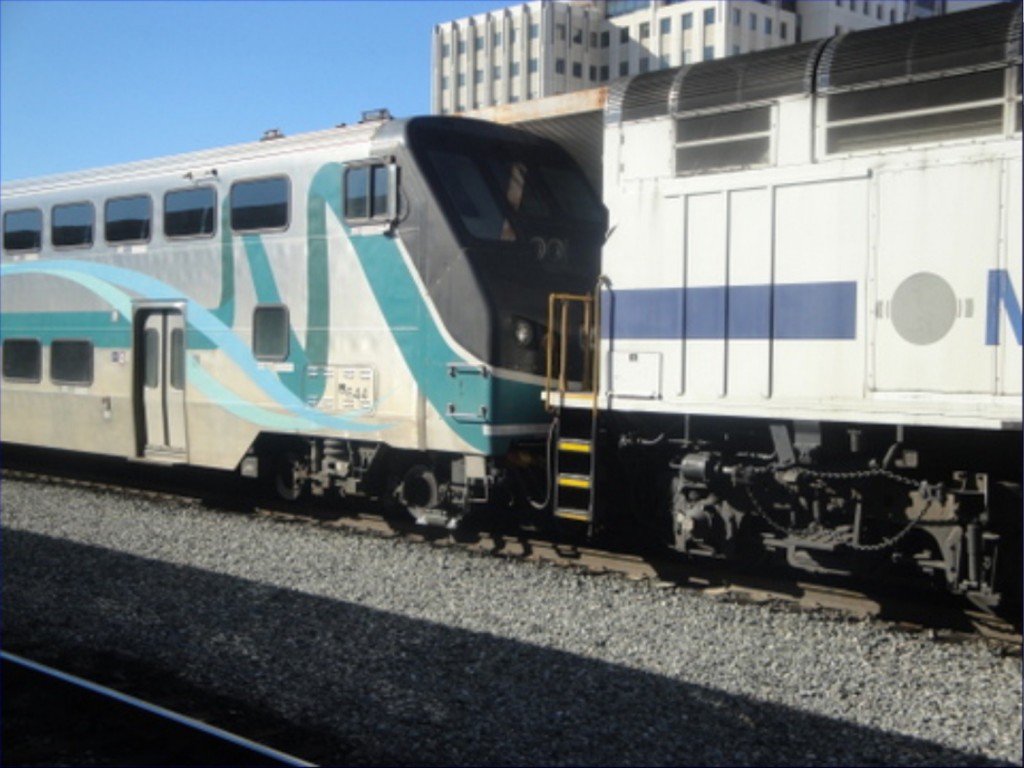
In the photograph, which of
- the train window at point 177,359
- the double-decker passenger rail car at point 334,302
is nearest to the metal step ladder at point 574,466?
the double-decker passenger rail car at point 334,302

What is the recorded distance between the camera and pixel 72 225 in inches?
573

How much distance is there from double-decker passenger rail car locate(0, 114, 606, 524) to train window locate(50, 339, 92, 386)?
0.04 metres

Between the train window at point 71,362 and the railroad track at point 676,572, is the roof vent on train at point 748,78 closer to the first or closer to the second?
the railroad track at point 676,572

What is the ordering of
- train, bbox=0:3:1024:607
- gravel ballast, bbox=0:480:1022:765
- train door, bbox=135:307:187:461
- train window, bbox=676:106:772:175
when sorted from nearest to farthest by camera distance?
gravel ballast, bbox=0:480:1022:765 → train, bbox=0:3:1024:607 → train window, bbox=676:106:772:175 → train door, bbox=135:307:187:461

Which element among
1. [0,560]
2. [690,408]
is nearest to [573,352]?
[690,408]

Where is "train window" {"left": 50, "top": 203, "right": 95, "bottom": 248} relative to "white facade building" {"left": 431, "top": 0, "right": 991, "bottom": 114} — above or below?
below

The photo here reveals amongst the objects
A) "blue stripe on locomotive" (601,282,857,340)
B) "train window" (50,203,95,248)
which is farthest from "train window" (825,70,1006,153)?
"train window" (50,203,95,248)

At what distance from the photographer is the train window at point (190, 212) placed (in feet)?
40.7

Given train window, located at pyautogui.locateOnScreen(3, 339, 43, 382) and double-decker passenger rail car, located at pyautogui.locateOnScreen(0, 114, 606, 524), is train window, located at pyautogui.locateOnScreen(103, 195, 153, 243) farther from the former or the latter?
train window, located at pyautogui.locateOnScreen(3, 339, 43, 382)

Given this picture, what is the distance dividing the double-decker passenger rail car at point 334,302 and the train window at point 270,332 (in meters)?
0.02

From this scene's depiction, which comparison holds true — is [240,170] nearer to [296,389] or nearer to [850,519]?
[296,389]

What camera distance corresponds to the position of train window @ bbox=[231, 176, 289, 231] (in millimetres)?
11594

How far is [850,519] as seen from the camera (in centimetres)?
829

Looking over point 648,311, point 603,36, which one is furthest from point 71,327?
point 603,36
